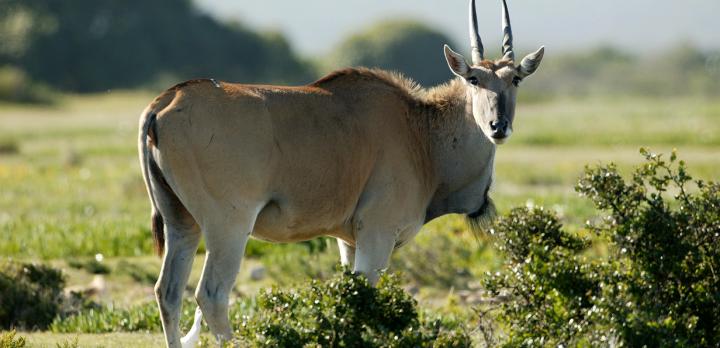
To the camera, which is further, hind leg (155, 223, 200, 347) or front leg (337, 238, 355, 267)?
front leg (337, 238, 355, 267)

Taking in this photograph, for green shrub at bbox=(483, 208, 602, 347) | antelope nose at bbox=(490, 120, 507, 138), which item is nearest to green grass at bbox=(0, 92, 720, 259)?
antelope nose at bbox=(490, 120, 507, 138)

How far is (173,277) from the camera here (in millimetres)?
8648

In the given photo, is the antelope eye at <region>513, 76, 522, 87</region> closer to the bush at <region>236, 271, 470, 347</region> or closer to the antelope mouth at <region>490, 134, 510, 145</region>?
the antelope mouth at <region>490, 134, 510, 145</region>

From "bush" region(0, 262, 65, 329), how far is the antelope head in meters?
4.59

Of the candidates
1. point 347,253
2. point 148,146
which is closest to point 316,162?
point 148,146

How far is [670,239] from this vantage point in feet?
26.6

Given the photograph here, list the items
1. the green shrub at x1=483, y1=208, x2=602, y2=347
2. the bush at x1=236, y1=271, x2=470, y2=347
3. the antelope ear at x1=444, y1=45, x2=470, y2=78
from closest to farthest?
the bush at x1=236, y1=271, x2=470, y2=347, the green shrub at x1=483, y1=208, x2=602, y2=347, the antelope ear at x1=444, y1=45, x2=470, y2=78

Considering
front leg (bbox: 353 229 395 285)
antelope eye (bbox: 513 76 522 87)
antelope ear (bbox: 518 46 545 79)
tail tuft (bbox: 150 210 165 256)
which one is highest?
antelope ear (bbox: 518 46 545 79)

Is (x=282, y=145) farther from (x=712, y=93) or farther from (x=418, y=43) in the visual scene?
(x=712, y=93)

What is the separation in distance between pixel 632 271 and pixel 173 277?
3237mm

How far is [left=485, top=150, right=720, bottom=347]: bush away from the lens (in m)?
7.86

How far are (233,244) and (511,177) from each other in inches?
744

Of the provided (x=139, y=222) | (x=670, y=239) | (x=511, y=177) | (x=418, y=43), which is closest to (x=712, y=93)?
(x=418, y=43)

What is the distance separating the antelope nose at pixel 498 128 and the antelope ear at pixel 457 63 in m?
0.61
